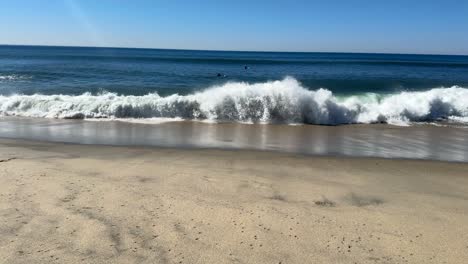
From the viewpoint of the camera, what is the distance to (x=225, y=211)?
4312mm

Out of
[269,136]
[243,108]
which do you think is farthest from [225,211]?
[243,108]

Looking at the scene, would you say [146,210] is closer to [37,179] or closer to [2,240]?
[2,240]

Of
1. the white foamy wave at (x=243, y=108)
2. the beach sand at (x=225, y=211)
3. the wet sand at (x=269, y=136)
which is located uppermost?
the white foamy wave at (x=243, y=108)

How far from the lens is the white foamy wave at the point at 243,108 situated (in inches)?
493

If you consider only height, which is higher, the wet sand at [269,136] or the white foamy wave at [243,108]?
the white foamy wave at [243,108]

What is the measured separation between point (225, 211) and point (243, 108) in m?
8.65

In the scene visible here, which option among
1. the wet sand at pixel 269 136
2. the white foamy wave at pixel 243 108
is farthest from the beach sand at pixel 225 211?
the white foamy wave at pixel 243 108

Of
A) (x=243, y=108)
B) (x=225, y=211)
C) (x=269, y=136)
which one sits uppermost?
(x=243, y=108)

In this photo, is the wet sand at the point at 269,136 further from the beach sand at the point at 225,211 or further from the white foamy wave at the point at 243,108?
the beach sand at the point at 225,211

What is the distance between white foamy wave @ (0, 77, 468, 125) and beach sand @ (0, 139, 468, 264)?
571cm

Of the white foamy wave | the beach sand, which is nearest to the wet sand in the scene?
the white foamy wave

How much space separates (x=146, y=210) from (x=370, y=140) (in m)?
7.03

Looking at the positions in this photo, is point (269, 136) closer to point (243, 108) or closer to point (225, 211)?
point (243, 108)

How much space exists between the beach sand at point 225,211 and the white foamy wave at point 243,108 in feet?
18.7
